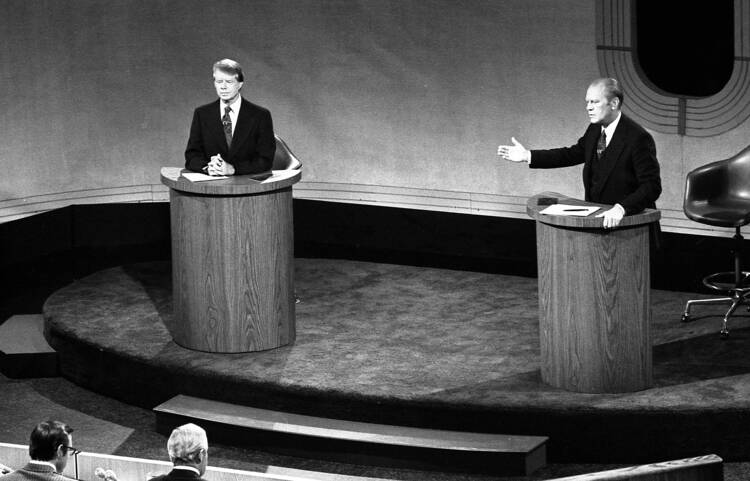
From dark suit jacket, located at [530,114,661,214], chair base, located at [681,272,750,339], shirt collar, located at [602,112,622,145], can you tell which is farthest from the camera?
chair base, located at [681,272,750,339]

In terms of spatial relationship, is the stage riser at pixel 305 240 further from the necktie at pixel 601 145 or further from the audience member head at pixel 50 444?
the audience member head at pixel 50 444

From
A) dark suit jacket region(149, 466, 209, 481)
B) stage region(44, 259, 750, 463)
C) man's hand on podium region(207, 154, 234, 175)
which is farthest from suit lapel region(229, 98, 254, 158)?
dark suit jacket region(149, 466, 209, 481)

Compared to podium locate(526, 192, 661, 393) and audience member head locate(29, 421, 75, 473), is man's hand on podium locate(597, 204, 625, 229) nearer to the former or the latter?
podium locate(526, 192, 661, 393)

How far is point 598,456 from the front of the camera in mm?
5965

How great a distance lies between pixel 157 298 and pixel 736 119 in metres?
3.65

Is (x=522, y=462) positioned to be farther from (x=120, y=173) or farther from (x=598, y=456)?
(x=120, y=173)

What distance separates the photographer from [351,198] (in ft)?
32.6

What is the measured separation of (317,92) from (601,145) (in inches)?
153

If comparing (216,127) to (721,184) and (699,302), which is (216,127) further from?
(721,184)

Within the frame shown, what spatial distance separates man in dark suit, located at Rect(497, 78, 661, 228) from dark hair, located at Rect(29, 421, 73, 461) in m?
2.80

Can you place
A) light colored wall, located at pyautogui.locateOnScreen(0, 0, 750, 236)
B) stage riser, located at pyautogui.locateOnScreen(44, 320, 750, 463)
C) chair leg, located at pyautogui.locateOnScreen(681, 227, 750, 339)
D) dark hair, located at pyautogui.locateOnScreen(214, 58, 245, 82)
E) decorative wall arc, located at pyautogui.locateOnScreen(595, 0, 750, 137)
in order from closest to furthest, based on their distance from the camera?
stage riser, located at pyautogui.locateOnScreen(44, 320, 750, 463) < dark hair, located at pyautogui.locateOnScreen(214, 58, 245, 82) < chair leg, located at pyautogui.locateOnScreen(681, 227, 750, 339) < decorative wall arc, located at pyautogui.locateOnScreen(595, 0, 750, 137) < light colored wall, located at pyautogui.locateOnScreen(0, 0, 750, 236)

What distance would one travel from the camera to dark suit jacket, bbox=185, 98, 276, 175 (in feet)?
23.2

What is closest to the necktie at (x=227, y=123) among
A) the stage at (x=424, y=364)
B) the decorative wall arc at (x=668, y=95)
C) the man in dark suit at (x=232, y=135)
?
the man in dark suit at (x=232, y=135)

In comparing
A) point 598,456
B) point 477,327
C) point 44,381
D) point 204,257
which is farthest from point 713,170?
point 44,381
